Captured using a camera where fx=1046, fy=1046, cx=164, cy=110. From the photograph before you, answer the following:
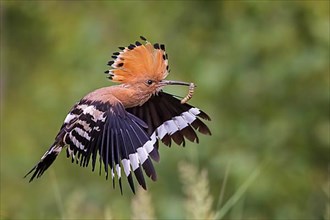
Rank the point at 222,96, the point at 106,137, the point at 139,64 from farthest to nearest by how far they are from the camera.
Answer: the point at 222,96 → the point at 139,64 → the point at 106,137

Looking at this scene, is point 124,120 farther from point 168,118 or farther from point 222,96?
point 222,96

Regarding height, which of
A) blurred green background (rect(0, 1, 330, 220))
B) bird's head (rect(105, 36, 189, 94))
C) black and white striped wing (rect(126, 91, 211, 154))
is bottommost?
blurred green background (rect(0, 1, 330, 220))

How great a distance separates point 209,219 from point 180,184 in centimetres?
342

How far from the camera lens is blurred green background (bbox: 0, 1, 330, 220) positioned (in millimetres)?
6367

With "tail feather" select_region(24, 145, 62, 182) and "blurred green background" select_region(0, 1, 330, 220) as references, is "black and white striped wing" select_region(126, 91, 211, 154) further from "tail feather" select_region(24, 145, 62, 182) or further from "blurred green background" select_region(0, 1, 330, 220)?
"blurred green background" select_region(0, 1, 330, 220)

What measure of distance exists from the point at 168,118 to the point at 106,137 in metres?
0.25

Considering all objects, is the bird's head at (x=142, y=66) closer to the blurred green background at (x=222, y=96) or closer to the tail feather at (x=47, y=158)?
the tail feather at (x=47, y=158)

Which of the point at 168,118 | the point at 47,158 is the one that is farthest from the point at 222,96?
the point at 47,158

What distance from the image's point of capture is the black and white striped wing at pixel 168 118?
2664 millimetres

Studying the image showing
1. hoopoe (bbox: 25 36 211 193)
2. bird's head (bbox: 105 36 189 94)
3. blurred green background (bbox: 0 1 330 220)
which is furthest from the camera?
blurred green background (bbox: 0 1 330 220)

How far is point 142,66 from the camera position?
8.50 ft

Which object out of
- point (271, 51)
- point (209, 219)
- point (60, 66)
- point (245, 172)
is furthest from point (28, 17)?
point (209, 219)

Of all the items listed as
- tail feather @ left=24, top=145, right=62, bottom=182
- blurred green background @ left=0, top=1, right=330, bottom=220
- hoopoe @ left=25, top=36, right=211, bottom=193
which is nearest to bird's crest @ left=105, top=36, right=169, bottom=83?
hoopoe @ left=25, top=36, right=211, bottom=193

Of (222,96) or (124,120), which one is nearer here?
(124,120)
